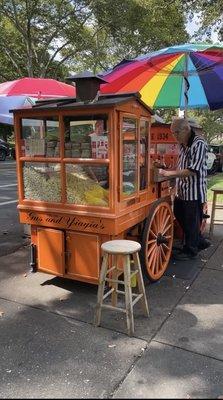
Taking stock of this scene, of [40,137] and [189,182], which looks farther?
[189,182]

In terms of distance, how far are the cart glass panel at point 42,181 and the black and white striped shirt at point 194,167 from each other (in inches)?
68.6

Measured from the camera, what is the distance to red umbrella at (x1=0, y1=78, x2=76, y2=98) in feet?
20.4

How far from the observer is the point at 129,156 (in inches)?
155

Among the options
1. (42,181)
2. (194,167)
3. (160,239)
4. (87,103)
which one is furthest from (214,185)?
(87,103)

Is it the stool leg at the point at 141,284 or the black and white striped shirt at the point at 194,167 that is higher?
the black and white striped shirt at the point at 194,167

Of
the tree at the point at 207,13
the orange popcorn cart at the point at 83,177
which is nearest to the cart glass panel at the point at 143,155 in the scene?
the orange popcorn cart at the point at 83,177

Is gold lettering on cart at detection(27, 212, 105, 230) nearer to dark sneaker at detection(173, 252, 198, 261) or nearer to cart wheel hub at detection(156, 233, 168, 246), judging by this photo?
cart wheel hub at detection(156, 233, 168, 246)

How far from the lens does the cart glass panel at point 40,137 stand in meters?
3.94

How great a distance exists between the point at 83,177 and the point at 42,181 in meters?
0.49

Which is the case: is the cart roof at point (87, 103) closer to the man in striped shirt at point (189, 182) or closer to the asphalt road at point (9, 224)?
the man in striped shirt at point (189, 182)

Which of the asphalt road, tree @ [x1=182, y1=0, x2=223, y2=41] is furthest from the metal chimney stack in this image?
tree @ [x1=182, y1=0, x2=223, y2=41]

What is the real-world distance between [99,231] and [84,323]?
832mm

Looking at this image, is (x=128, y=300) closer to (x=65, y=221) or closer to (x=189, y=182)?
(x=65, y=221)

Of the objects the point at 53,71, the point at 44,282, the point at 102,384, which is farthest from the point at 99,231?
the point at 53,71
